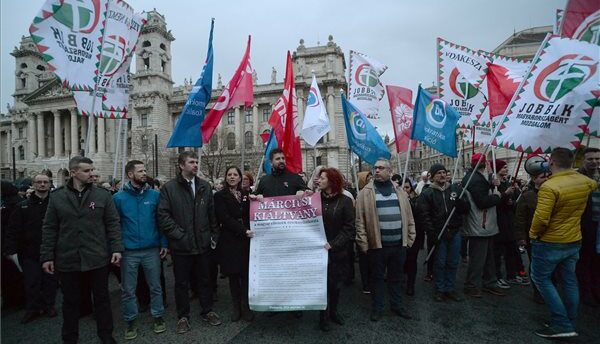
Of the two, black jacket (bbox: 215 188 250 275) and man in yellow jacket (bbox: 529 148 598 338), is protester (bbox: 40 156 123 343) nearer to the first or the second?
black jacket (bbox: 215 188 250 275)

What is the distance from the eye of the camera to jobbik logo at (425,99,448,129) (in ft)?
20.0

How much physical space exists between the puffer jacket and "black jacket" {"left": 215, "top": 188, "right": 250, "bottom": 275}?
366 centimetres

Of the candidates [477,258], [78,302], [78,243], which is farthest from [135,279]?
[477,258]

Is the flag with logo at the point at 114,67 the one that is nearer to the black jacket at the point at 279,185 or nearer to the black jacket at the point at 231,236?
the black jacket at the point at 231,236

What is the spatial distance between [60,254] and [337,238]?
324cm

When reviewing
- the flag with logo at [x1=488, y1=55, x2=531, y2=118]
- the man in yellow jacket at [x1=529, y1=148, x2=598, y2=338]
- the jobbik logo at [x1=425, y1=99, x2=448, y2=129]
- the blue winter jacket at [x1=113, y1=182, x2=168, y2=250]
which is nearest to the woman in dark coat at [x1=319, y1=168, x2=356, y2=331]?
the man in yellow jacket at [x1=529, y1=148, x2=598, y2=338]

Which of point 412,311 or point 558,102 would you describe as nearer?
point 558,102

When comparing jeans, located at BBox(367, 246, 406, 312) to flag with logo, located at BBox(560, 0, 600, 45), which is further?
flag with logo, located at BBox(560, 0, 600, 45)

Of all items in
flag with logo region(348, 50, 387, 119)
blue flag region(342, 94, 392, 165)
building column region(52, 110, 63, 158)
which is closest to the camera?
blue flag region(342, 94, 392, 165)

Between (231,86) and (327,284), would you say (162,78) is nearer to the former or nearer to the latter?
(231,86)

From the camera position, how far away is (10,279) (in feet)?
17.5

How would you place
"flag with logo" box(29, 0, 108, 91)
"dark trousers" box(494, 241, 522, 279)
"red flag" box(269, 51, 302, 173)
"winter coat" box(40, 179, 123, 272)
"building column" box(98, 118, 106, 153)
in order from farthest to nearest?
"building column" box(98, 118, 106, 153) → "dark trousers" box(494, 241, 522, 279) → "red flag" box(269, 51, 302, 173) → "flag with logo" box(29, 0, 108, 91) → "winter coat" box(40, 179, 123, 272)

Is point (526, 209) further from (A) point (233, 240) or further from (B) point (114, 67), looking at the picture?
(B) point (114, 67)

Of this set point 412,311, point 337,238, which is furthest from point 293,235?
point 412,311
